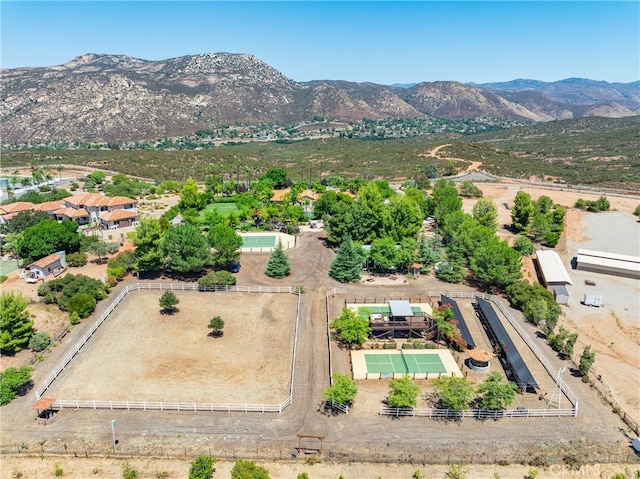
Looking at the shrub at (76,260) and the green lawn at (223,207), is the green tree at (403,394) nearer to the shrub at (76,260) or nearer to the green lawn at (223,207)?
the shrub at (76,260)

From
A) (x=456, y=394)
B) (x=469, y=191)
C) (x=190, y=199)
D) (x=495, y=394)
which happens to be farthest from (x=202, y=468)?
(x=469, y=191)

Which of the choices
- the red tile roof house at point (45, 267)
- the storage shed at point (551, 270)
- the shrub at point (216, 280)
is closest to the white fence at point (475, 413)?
the storage shed at point (551, 270)

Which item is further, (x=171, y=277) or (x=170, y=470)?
(x=171, y=277)

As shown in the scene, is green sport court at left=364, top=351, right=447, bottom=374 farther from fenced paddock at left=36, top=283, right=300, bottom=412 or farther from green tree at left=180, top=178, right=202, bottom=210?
green tree at left=180, top=178, right=202, bottom=210

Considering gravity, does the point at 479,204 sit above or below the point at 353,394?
above

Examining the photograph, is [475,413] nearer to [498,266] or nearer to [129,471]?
[498,266]

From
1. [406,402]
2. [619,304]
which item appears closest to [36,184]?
[406,402]

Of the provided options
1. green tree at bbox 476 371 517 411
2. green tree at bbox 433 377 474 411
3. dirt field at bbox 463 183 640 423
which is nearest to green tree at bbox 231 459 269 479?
green tree at bbox 433 377 474 411

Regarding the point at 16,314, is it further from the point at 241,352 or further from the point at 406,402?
the point at 406,402
